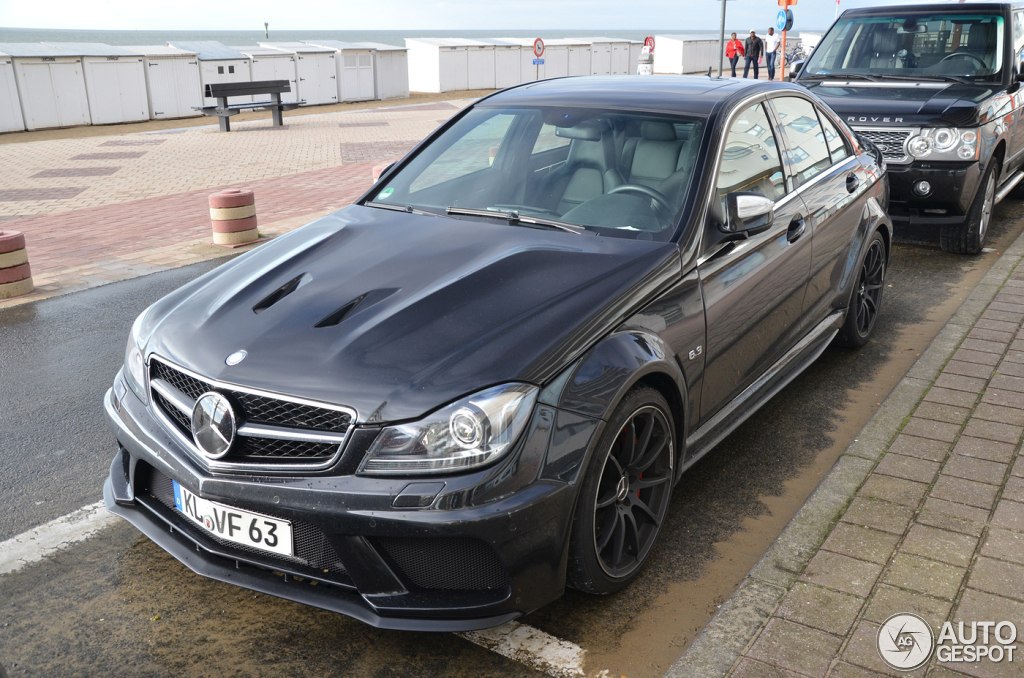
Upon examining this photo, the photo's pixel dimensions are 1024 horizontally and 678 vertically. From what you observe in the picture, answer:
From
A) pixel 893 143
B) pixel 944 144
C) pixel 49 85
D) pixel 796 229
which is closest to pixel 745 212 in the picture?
pixel 796 229

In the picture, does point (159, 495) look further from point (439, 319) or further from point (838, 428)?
point (838, 428)

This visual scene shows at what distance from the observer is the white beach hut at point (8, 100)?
883 inches

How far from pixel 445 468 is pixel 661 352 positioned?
3.15 ft

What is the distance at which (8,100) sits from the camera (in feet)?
74.0

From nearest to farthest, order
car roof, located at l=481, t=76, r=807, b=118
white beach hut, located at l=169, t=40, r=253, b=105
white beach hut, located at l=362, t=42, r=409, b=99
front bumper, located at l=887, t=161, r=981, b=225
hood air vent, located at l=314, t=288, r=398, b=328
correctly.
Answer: hood air vent, located at l=314, t=288, r=398, b=328, car roof, located at l=481, t=76, r=807, b=118, front bumper, located at l=887, t=161, r=981, b=225, white beach hut, located at l=169, t=40, r=253, b=105, white beach hut, located at l=362, t=42, r=409, b=99

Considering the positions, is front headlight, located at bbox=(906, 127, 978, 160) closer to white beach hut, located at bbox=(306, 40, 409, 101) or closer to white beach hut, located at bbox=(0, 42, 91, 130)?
white beach hut, located at bbox=(0, 42, 91, 130)

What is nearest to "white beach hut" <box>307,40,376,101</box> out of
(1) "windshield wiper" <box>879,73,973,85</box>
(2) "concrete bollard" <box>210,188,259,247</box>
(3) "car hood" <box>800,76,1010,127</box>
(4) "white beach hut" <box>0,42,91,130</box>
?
(4) "white beach hut" <box>0,42,91,130</box>

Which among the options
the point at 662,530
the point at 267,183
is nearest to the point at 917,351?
the point at 662,530

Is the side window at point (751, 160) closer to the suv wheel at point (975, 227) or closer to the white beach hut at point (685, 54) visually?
the suv wheel at point (975, 227)

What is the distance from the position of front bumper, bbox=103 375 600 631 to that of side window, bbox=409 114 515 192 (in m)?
1.94

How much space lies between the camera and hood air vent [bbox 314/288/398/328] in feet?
A: 10.3

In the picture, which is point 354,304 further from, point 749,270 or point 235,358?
point 749,270

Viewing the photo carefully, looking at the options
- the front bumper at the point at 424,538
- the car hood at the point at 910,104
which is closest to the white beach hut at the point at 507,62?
the car hood at the point at 910,104

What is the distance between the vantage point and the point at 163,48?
26797 millimetres
